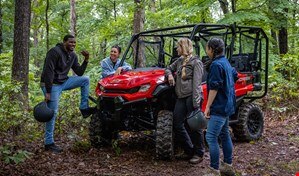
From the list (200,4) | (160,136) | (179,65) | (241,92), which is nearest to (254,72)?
(241,92)

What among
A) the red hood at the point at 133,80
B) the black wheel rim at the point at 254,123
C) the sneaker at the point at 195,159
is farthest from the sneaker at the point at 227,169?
the black wheel rim at the point at 254,123

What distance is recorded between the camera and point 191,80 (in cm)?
550

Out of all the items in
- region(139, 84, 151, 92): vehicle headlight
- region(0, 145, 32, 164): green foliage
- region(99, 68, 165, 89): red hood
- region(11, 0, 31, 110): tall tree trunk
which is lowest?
region(0, 145, 32, 164): green foliage

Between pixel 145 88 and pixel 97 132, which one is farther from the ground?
pixel 145 88

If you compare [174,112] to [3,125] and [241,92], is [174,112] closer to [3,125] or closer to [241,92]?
[241,92]

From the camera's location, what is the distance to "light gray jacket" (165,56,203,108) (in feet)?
17.7

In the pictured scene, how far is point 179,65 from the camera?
5.71 m

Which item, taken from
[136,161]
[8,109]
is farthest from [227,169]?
[8,109]

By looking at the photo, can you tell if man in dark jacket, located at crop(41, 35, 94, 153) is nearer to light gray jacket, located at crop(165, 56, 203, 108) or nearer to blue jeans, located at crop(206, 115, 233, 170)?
light gray jacket, located at crop(165, 56, 203, 108)

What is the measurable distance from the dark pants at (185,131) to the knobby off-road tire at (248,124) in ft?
5.94

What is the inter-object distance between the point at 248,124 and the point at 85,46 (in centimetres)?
1515

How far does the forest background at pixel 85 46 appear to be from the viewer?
673 centimetres

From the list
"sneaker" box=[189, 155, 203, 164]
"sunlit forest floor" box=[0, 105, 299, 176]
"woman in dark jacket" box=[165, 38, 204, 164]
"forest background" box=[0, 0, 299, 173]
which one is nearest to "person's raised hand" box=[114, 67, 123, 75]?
"woman in dark jacket" box=[165, 38, 204, 164]

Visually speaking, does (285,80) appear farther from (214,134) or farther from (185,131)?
(214,134)
